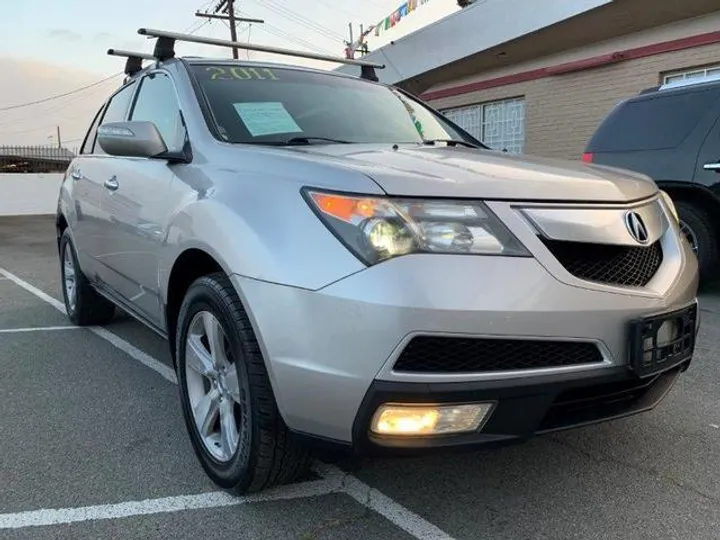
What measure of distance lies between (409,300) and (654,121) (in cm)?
532

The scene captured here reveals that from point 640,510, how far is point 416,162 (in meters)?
1.53

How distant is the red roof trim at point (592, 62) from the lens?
10.0 meters

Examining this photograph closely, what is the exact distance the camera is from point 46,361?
4.49 meters

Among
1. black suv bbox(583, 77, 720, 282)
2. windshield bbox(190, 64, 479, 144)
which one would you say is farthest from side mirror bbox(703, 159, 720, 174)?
windshield bbox(190, 64, 479, 144)

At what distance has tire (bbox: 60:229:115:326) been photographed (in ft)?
16.8

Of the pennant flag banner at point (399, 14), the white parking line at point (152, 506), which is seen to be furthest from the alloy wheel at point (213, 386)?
the pennant flag banner at point (399, 14)

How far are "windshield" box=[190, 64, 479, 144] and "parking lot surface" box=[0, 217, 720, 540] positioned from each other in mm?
1487

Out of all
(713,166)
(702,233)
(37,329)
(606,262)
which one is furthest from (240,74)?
(702,233)

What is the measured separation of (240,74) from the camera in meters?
3.48

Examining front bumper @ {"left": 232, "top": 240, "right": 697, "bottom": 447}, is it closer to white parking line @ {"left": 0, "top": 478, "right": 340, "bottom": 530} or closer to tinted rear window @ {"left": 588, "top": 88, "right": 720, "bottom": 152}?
white parking line @ {"left": 0, "top": 478, "right": 340, "bottom": 530}

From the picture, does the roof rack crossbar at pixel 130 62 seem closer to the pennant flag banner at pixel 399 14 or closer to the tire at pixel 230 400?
the tire at pixel 230 400

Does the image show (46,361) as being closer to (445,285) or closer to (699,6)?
(445,285)

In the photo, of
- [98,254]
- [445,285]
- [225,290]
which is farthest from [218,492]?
[98,254]

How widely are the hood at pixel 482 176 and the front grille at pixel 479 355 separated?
465 mm
